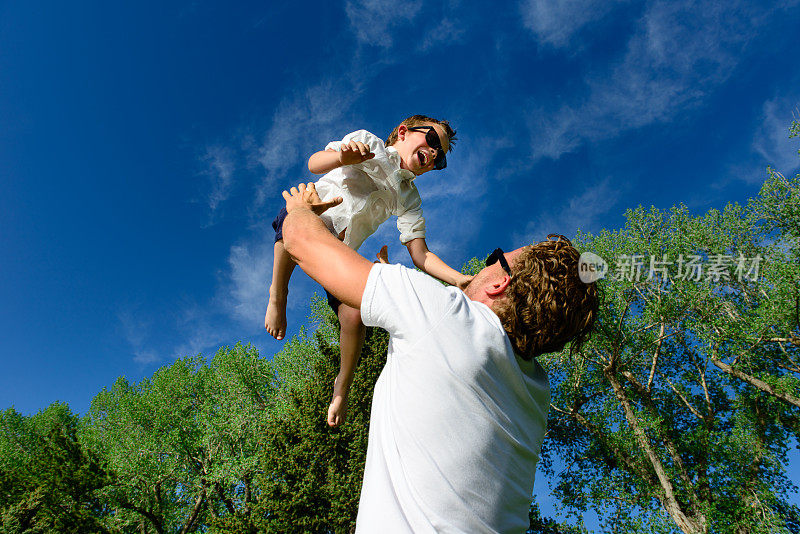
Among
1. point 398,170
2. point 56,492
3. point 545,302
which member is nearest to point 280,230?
point 398,170

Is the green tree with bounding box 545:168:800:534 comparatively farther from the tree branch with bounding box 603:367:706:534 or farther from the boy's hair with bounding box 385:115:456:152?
the boy's hair with bounding box 385:115:456:152

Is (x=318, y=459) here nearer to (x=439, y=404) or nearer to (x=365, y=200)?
(x=365, y=200)

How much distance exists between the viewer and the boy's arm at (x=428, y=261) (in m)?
2.81

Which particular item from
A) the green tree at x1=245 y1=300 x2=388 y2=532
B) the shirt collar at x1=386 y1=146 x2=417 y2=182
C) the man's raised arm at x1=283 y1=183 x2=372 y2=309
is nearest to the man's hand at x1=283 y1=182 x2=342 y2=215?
the man's raised arm at x1=283 y1=183 x2=372 y2=309

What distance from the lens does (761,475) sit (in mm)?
14664

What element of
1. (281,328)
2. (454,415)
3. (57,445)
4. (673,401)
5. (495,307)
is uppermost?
(673,401)

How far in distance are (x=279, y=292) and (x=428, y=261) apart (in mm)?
1078

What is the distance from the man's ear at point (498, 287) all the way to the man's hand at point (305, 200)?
0.80m

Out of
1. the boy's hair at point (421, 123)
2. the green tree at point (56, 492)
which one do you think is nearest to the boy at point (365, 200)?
the boy's hair at point (421, 123)

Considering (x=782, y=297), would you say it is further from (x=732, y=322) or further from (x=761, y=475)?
(x=761, y=475)

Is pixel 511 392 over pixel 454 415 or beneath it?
over

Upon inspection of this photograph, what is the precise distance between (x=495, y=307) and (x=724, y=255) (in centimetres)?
1915

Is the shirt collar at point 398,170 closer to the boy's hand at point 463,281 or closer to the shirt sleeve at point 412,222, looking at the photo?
the shirt sleeve at point 412,222

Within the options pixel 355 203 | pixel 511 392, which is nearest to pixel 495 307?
pixel 511 392
